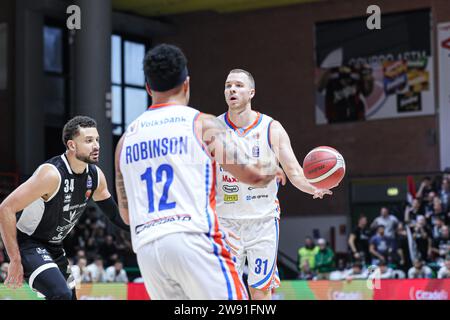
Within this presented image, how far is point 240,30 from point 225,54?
972 millimetres

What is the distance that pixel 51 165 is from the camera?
6820 millimetres

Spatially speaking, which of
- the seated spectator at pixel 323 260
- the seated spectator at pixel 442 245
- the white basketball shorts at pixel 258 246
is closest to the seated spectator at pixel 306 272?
the seated spectator at pixel 323 260

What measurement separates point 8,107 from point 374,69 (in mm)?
11258

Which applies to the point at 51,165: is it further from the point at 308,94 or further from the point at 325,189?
the point at 308,94

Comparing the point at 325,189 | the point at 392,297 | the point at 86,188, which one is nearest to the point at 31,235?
the point at 86,188

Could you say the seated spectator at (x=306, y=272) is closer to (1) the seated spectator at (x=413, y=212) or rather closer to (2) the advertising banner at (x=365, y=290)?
(1) the seated spectator at (x=413, y=212)

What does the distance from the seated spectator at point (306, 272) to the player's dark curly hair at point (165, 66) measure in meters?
14.3

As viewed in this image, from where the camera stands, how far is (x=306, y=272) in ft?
62.4

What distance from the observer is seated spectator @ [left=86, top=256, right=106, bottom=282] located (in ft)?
58.4

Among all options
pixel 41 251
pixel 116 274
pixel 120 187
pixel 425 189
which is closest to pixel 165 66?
pixel 120 187

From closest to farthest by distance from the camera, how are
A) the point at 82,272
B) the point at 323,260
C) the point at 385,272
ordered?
1. the point at 385,272
2. the point at 82,272
3. the point at 323,260

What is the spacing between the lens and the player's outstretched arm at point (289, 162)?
698cm

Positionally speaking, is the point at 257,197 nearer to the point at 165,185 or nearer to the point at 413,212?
the point at 165,185

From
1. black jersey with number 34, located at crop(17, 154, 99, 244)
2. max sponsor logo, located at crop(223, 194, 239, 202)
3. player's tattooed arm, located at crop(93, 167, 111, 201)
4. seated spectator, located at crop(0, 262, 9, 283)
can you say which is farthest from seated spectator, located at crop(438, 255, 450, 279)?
black jersey with number 34, located at crop(17, 154, 99, 244)
